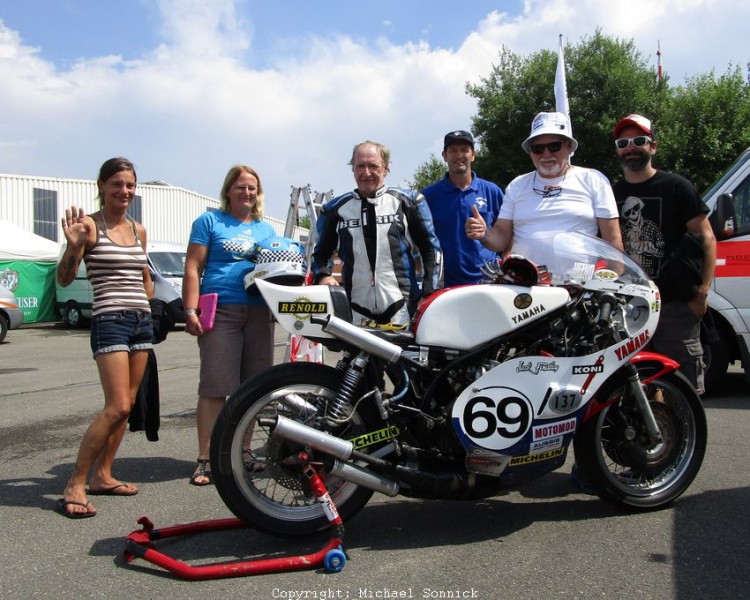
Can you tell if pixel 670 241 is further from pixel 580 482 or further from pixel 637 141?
pixel 580 482

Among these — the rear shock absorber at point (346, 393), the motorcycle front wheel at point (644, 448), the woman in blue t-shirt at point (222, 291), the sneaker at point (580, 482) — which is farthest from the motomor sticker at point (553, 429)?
the woman in blue t-shirt at point (222, 291)

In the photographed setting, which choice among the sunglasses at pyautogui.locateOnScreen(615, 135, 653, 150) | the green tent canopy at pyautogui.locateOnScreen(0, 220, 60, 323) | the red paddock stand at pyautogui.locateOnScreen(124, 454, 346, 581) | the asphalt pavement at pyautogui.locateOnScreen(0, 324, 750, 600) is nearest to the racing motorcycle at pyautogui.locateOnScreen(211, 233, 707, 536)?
the red paddock stand at pyautogui.locateOnScreen(124, 454, 346, 581)

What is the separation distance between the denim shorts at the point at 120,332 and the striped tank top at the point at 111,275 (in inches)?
1.6

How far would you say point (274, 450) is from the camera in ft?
11.0

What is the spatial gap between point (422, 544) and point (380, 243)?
65.7 inches

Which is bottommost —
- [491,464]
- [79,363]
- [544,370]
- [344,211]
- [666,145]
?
[79,363]

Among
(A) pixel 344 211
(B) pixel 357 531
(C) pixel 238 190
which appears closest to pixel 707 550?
(B) pixel 357 531

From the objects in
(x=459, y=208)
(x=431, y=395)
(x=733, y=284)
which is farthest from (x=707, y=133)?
(x=431, y=395)

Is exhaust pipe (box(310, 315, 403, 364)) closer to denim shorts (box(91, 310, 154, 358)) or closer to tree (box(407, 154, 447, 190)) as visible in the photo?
denim shorts (box(91, 310, 154, 358))

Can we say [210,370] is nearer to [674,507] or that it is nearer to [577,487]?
[577,487]

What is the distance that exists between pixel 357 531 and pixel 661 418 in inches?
67.4

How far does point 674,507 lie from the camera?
391 cm

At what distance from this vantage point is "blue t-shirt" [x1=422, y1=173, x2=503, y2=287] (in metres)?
5.05

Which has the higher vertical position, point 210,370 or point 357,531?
point 210,370
